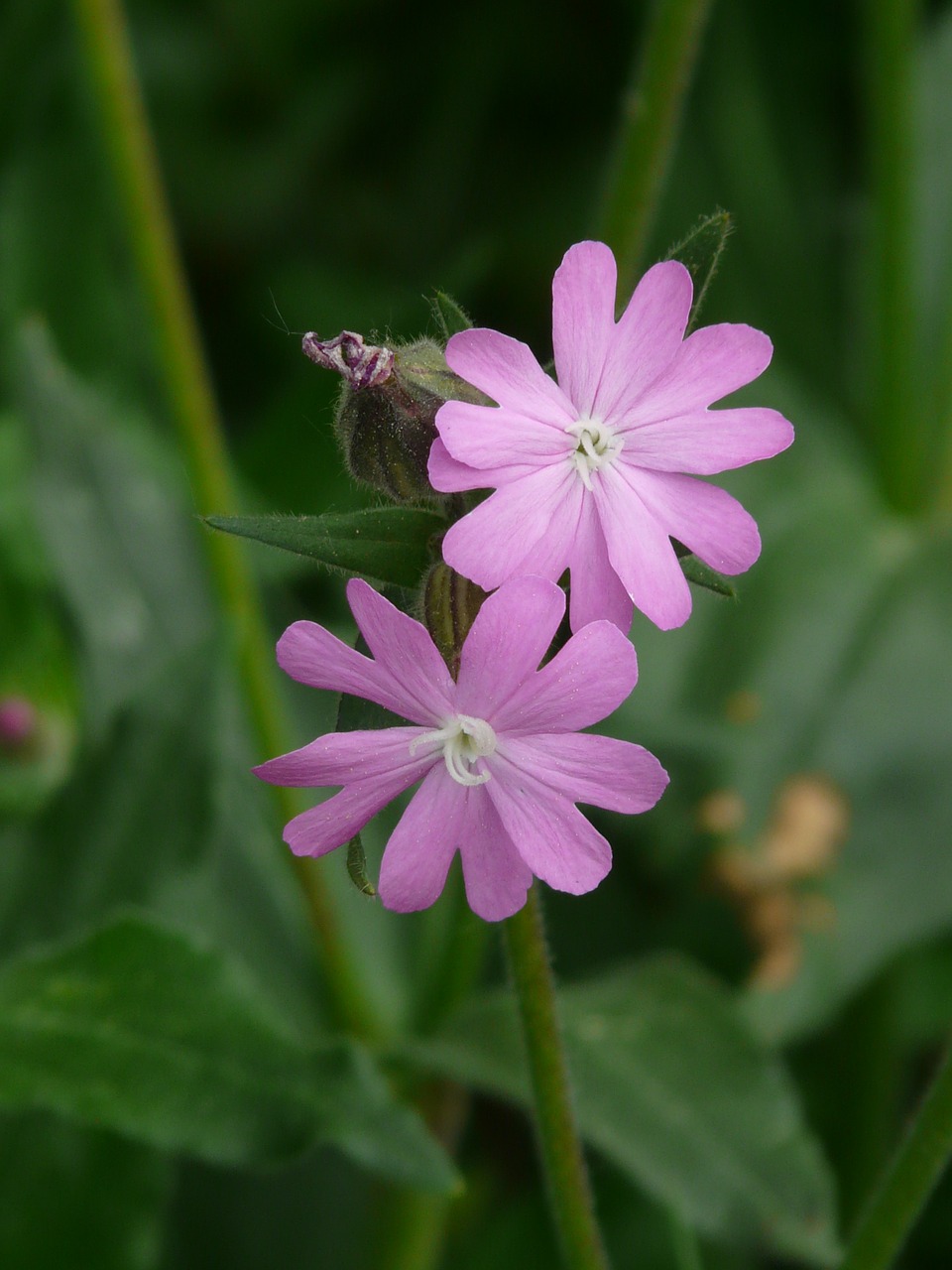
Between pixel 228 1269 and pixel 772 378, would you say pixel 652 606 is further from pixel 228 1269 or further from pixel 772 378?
pixel 772 378

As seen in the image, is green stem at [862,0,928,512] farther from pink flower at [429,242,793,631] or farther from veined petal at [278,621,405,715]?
veined petal at [278,621,405,715]

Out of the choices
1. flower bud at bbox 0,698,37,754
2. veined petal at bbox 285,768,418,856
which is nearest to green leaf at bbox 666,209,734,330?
veined petal at bbox 285,768,418,856

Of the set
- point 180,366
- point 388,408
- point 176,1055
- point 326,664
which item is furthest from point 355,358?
point 180,366

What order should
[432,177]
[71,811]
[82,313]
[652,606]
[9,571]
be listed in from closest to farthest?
[652,606]
[71,811]
[9,571]
[82,313]
[432,177]

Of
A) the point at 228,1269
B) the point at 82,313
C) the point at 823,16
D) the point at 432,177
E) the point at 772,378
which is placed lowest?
the point at 228,1269

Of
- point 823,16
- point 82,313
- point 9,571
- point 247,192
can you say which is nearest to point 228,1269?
point 9,571

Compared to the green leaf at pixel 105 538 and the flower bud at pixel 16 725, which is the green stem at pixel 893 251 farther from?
the flower bud at pixel 16 725

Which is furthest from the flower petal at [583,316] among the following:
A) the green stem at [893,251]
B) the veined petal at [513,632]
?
the green stem at [893,251]
